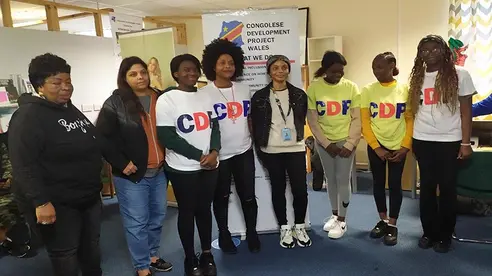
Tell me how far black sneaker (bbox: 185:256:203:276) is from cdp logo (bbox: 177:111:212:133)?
2.84ft

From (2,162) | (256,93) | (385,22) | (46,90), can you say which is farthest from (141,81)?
(385,22)

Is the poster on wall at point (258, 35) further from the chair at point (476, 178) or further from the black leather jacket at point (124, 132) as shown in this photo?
the chair at point (476, 178)

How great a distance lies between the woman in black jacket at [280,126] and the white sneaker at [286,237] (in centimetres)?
27

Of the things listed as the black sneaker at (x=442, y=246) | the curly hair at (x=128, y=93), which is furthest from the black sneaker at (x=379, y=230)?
the curly hair at (x=128, y=93)

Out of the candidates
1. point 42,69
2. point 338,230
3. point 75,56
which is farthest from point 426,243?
point 75,56

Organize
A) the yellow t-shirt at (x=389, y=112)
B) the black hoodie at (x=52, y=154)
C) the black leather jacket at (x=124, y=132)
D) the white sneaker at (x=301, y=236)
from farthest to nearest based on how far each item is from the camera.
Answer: the white sneaker at (x=301, y=236), the yellow t-shirt at (x=389, y=112), the black leather jacket at (x=124, y=132), the black hoodie at (x=52, y=154)

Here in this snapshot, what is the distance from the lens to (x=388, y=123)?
9.07 ft

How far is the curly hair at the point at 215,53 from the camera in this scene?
2697 mm

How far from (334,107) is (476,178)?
1.14 m

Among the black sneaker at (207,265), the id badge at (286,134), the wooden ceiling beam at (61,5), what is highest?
the wooden ceiling beam at (61,5)

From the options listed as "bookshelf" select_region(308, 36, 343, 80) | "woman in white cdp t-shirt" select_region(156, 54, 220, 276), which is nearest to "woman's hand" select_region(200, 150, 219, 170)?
"woman in white cdp t-shirt" select_region(156, 54, 220, 276)

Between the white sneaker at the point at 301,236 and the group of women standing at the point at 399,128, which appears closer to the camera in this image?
the group of women standing at the point at 399,128

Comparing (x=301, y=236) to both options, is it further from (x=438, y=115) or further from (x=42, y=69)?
(x=42, y=69)

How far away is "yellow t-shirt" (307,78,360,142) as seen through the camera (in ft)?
9.52
